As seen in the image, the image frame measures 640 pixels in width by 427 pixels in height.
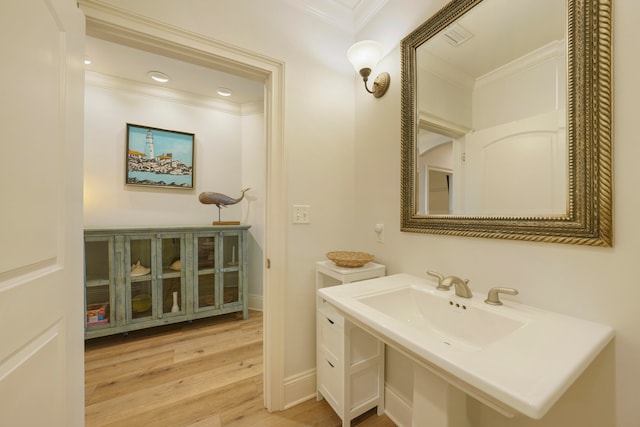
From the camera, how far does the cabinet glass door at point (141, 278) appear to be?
2.21 meters

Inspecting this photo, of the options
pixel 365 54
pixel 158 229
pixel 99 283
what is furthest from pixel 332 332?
pixel 99 283

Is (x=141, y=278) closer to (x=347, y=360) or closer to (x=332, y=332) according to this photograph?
(x=332, y=332)

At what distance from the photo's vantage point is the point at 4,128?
1.80 ft

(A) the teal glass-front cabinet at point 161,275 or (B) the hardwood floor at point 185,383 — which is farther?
(A) the teal glass-front cabinet at point 161,275

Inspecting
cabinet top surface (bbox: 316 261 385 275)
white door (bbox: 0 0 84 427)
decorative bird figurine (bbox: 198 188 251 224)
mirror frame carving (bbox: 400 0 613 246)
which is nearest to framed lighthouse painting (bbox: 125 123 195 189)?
decorative bird figurine (bbox: 198 188 251 224)

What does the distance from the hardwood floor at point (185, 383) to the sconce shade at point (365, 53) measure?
203 centimetres

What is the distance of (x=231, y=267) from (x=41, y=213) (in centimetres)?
204

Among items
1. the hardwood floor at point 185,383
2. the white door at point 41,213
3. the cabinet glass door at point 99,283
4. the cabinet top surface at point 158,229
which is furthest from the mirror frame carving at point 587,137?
the cabinet glass door at point 99,283

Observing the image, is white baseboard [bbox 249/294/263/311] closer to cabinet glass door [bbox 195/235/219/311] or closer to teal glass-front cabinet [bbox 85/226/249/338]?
teal glass-front cabinet [bbox 85/226/249/338]

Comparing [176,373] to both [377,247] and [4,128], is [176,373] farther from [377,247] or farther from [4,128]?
[4,128]

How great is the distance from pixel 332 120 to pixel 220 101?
195 cm

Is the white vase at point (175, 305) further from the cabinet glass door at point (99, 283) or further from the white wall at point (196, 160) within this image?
the white wall at point (196, 160)

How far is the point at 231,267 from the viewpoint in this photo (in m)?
2.62

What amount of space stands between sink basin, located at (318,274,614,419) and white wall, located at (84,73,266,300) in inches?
68.1
